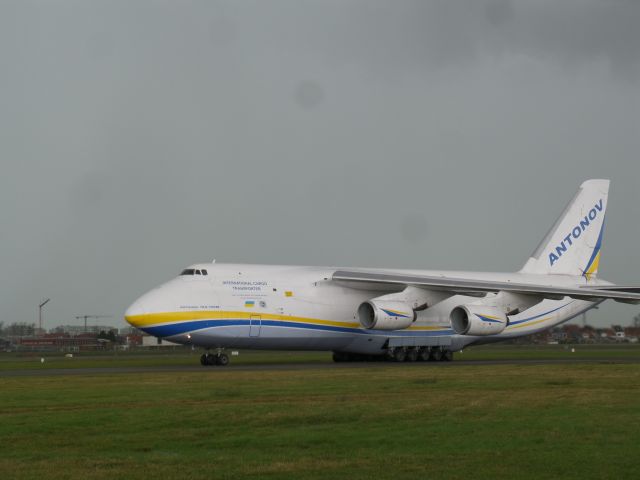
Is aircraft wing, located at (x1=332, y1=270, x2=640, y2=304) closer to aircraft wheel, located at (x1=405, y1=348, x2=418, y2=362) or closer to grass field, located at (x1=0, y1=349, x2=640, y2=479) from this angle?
aircraft wheel, located at (x1=405, y1=348, x2=418, y2=362)

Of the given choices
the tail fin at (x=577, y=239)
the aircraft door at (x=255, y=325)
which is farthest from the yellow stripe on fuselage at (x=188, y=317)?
the tail fin at (x=577, y=239)

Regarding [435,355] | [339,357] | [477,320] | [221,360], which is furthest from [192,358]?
[477,320]

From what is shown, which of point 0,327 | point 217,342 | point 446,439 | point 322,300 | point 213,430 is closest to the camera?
point 446,439

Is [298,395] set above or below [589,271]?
below

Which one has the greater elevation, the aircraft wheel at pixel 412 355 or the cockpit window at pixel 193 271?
the cockpit window at pixel 193 271

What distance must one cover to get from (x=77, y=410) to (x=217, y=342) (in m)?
16.6

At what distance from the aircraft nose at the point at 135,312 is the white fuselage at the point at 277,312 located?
0.11 feet

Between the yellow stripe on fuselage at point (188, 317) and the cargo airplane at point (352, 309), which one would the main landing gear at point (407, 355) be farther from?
the yellow stripe on fuselage at point (188, 317)

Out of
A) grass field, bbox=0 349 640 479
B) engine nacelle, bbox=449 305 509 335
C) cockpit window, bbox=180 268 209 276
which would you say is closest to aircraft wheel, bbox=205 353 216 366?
cockpit window, bbox=180 268 209 276

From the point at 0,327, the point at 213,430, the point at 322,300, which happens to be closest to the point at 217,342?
the point at 322,300

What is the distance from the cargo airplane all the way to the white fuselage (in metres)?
0.04

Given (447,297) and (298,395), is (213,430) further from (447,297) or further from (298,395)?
(447,297)

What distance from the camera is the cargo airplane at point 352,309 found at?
3294 cm

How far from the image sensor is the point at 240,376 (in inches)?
1024
